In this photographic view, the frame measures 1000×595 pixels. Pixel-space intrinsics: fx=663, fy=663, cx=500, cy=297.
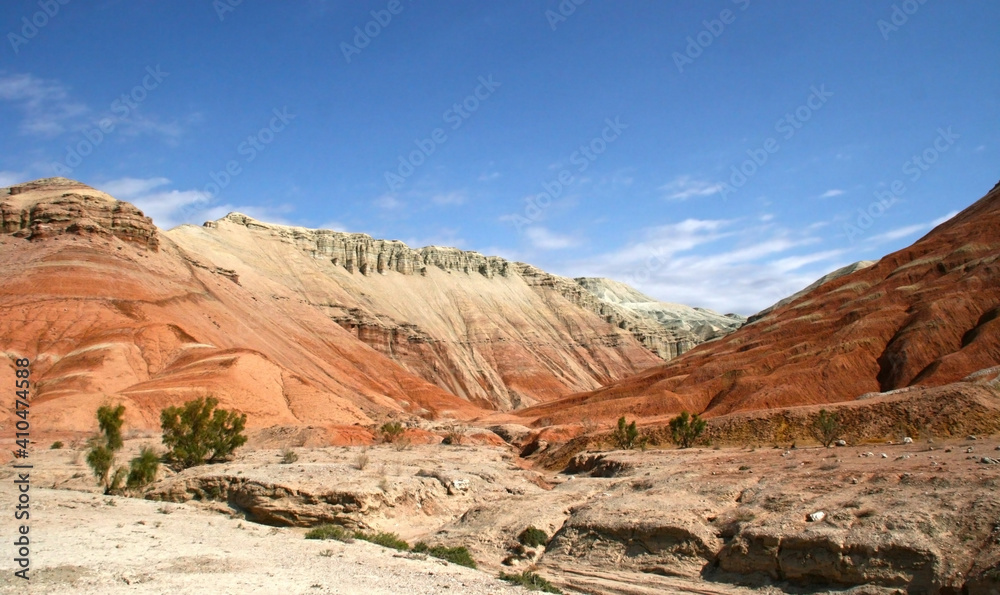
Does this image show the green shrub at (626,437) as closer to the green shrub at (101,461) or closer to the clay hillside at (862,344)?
the clay hillside at (862,344)

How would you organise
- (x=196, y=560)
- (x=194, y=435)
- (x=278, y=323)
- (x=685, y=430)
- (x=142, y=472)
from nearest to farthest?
(x=196, y=560) → (x=142, y=472) → (x=194, y=435) → (x=685, y=430) → (x=278, y=323)

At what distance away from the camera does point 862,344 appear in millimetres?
56719

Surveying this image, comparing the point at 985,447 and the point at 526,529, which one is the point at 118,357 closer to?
the point at 526,529

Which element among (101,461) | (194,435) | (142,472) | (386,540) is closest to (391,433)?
(194,435)

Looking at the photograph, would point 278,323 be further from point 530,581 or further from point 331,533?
point 530,581

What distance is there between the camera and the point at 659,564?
42.6ft

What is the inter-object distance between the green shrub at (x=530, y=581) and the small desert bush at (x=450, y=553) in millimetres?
1177

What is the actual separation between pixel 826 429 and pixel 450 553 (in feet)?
61.3

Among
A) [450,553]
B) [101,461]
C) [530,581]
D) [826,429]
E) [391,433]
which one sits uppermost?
[101,461]

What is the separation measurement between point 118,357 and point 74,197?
2877cm

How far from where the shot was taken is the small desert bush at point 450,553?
→ 546 inches

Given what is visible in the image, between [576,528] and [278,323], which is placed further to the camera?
[278,323]

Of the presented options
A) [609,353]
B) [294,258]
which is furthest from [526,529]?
[609,353]

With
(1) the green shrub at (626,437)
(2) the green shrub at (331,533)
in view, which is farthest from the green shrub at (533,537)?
(1) the green shrub at (626,437)
